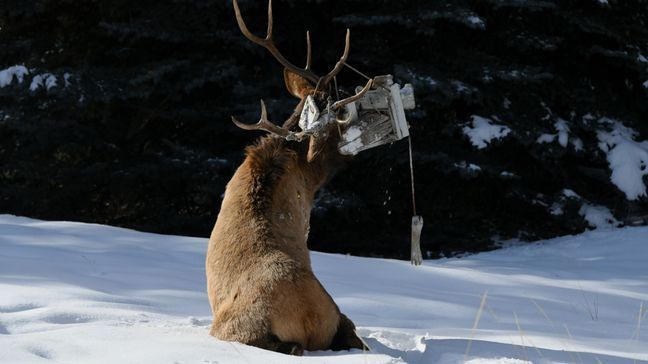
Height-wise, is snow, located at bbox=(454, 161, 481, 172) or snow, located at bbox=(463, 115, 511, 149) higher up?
snow, located at bbox=(463, 115, 511, 149)

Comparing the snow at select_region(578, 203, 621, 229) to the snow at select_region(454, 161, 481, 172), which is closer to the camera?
the snow at select_region(454, 161, 481, 172)

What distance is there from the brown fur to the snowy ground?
137 millimetres

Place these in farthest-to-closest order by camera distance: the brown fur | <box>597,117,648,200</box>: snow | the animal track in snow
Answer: <box>597,117,648,200</box>: snow, the animal track in snow, the brown fur

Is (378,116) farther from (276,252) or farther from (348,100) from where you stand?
(276,252)

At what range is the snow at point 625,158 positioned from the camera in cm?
1148

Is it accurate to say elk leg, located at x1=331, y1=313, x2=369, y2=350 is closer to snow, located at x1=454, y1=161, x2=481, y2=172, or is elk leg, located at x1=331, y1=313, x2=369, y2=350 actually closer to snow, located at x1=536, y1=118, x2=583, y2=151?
snow, located at x1=454, y1=161, x2=481, y2=172

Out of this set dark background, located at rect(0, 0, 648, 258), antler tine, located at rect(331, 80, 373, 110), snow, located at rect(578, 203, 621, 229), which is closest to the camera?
antler tine, located at rect(331, 80, 373, 110)

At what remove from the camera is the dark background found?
1134 cm

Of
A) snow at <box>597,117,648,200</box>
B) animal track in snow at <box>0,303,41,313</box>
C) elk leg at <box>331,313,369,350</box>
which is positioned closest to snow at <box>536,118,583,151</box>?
snow at <box>597,117,648,200</box>

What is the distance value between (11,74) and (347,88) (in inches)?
176

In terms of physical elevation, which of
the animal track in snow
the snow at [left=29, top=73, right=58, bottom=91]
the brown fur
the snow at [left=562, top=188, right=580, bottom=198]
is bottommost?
the animal track in snow

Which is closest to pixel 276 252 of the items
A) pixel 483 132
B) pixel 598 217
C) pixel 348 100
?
pixel 348 100

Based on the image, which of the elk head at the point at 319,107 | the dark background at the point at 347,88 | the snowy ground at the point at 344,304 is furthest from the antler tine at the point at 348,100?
the dark background at the point at 347,88

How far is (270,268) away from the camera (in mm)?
4238
